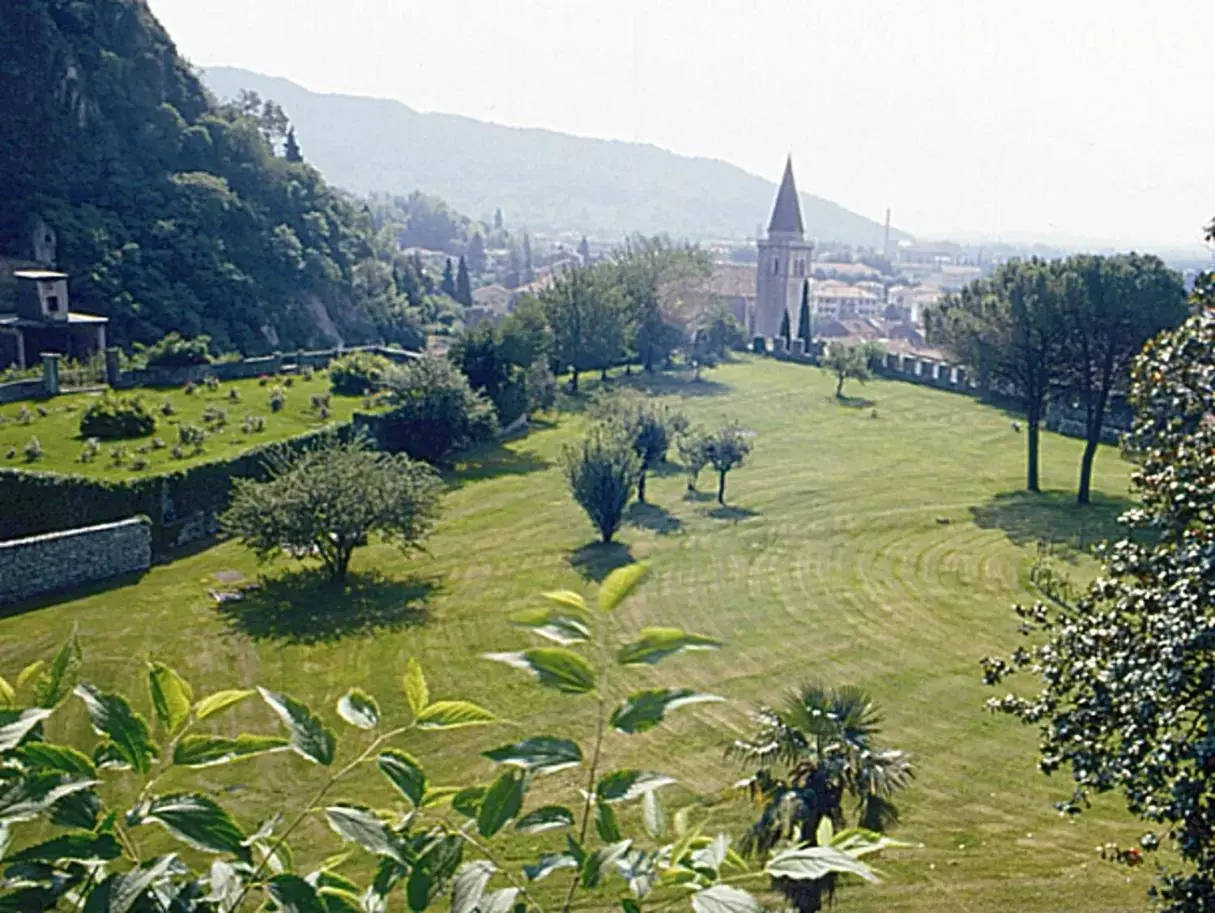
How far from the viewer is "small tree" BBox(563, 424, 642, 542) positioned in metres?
28.4

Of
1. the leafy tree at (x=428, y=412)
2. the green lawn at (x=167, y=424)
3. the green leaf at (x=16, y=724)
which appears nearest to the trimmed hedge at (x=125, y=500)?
the green lawn at (x=167, y=424)

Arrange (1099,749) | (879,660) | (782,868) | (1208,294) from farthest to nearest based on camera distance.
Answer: (879,660) < (1208,294) < (1099,749) < (782,868)

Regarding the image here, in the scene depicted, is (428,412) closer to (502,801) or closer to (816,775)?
(816,775)

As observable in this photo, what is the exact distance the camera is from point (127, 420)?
30.9 m

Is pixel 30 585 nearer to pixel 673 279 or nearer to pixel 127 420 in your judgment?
pixel 127 420

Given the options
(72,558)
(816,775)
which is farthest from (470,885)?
(72,558)

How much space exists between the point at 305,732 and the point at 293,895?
0.41 metres

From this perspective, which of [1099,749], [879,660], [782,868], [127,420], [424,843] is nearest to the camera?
[782,868]

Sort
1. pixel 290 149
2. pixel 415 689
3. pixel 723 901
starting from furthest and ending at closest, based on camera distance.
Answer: pixel 290 149, pixel 415 689, pixel 723 901

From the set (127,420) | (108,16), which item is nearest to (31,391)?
(127,420)

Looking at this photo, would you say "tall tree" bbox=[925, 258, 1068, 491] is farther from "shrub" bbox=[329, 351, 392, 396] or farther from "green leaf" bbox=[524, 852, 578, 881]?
"green leaf" bbox=[524, 852, 578, 881]

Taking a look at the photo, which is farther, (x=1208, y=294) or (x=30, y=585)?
(x=30, y=585)

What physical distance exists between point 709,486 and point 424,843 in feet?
109

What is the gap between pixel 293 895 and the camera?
2.20 m
